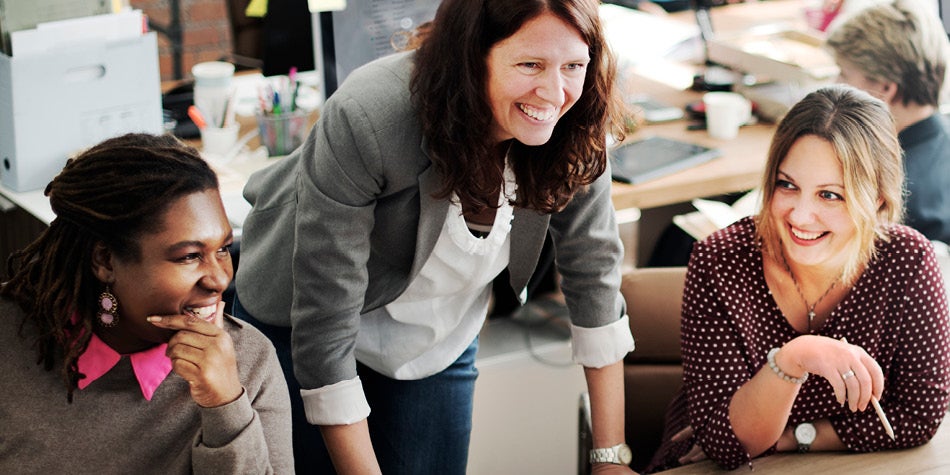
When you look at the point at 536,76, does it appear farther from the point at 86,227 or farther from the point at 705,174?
the point at 705,174

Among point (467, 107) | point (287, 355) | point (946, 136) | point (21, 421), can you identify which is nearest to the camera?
point (21, 421)

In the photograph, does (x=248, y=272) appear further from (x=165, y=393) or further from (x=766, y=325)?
(x=766, y=325)

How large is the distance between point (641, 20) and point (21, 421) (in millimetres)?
2348

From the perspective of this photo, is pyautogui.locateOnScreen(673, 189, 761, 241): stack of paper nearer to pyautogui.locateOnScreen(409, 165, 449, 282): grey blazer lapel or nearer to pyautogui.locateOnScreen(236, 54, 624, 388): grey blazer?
pyautogui.locateOnScreen(236, 54, 624, 388): grey blazer

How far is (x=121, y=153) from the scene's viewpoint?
A: 4.31 ft

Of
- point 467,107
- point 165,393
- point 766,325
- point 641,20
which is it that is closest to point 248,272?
point 165,393

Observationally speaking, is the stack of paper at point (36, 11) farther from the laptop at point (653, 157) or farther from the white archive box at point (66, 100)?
the laptop at point (653, 157)

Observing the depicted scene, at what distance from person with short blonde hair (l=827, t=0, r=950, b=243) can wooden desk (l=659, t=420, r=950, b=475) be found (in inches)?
36.2

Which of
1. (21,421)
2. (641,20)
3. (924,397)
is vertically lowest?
(924,397)

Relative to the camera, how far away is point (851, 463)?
5.09 ft

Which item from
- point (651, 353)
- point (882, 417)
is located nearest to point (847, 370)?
point (882, 417)

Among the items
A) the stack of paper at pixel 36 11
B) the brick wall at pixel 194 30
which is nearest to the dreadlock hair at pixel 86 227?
the stack of paper at pixel 36 11

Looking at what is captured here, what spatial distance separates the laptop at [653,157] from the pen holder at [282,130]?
749 mm

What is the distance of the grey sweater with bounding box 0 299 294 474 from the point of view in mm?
1296
